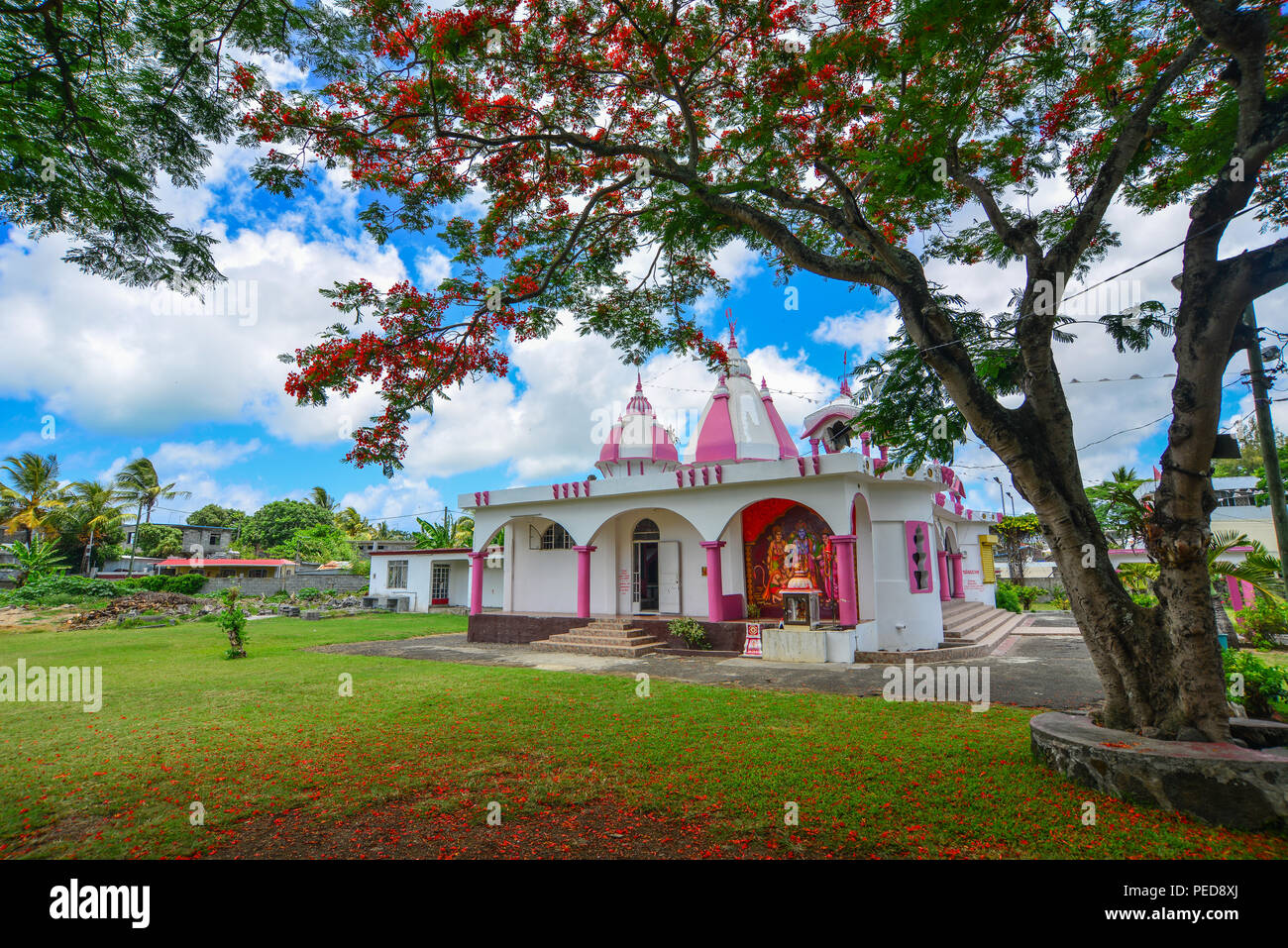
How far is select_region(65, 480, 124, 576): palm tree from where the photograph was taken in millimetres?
31672

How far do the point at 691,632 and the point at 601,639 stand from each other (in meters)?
2.07

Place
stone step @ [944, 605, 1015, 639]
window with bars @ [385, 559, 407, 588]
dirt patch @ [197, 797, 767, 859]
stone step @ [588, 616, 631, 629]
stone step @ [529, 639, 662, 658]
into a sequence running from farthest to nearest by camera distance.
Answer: window with bars @ [385, 559, 407, 588], stone step @ [588, 616, 631, 629], stone step @ [944, 605, 1015, 639], stone step @ [529, 639, 662, 658], dirt patch @ [197, 797, 767, 859]

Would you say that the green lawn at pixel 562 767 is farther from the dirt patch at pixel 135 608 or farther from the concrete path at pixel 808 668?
the dirt patch at pixel 135 608

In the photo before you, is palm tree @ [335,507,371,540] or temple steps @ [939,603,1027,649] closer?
temple steps @ [939,603,1027,649]

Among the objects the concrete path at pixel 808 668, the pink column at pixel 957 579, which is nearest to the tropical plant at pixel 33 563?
the concrete path at pixel 808 668

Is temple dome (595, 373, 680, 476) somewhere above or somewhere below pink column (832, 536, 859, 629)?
above

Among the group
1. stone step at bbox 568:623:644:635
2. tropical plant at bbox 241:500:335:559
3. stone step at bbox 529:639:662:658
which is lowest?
stone step at bbox 529:639:662:658

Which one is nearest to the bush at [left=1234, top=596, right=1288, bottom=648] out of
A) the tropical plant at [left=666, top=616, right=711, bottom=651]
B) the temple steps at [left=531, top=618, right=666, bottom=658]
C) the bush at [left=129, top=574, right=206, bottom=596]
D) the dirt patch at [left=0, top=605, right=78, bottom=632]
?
the tropical plant at [left=666, top=616, right=711, bottom=651]

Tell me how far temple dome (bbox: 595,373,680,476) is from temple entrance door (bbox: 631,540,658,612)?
4323 millimetres

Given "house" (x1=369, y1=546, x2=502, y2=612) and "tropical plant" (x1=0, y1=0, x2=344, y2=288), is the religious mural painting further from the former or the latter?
"house" (x1=369, y1=546, x2=502, y2=612)

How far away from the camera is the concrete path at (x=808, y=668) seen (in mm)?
8367

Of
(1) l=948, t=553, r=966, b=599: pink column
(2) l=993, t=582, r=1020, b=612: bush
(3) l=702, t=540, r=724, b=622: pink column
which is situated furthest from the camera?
(2) l=993, t=582, r=1020, b=612: bush

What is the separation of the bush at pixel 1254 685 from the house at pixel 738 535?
15.5ft

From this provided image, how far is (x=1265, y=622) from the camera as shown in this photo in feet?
39.3
